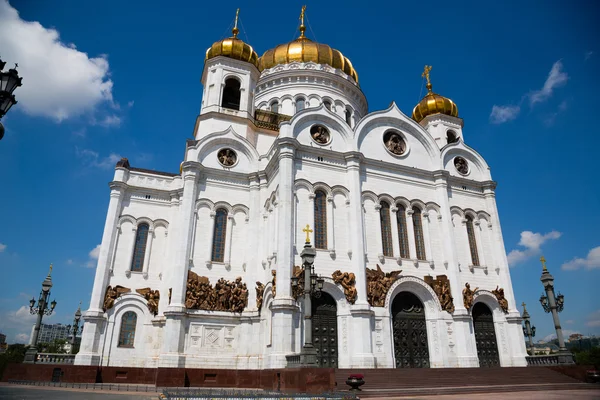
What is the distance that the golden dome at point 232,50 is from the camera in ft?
84.2

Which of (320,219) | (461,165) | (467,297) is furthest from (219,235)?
(461,165)

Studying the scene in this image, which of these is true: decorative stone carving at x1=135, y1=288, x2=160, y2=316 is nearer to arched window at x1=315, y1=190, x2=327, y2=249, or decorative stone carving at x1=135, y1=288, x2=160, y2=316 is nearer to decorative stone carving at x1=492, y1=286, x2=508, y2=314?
arched window at x1=315, y1=190, x2=327, y2=249

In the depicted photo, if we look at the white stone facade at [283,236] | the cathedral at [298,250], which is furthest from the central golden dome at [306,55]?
Answer: the white stone facade at [283,236]

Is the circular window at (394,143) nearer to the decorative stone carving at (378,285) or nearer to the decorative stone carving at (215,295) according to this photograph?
the decorative stone carving at (378,285)

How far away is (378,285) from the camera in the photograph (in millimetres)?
19328

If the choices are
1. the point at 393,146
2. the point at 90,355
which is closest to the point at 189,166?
the point at 90,355

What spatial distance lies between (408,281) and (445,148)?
9.45 metres

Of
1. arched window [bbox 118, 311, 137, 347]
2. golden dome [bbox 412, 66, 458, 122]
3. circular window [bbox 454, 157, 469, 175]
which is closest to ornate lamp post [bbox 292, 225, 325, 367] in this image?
arched window [bbox 118, 311, 137, 347]

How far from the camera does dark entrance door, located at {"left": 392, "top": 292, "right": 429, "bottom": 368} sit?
1933cm

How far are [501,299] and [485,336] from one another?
225 cm

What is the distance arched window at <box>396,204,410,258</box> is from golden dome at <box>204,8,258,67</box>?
43.6 feet

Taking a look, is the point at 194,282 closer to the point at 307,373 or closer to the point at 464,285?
the point at 307,373

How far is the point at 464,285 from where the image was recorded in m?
21.6

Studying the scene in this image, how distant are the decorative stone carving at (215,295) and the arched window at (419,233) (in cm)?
937
